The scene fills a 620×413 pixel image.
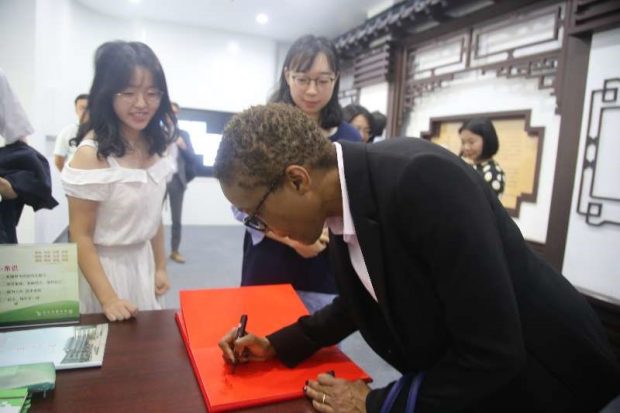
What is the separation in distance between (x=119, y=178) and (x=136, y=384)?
63 cm

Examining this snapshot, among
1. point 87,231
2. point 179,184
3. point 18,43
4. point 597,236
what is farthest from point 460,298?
point 179,184

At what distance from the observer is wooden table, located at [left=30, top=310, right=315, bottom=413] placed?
68 centimetres

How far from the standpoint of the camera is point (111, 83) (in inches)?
45.1

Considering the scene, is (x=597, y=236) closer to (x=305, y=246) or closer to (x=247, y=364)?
(x=305, y=246)

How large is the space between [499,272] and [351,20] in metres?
5.26

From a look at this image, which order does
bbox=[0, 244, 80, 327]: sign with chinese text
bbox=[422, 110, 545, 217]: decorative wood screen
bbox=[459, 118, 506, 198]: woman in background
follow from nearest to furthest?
bbox=[0, 244, 80, 327]: sign with chinese text < bbox=[459, 118, 506, 198]: woman in background < bbox=[422, 110, 545, 217]: decorative wood screen

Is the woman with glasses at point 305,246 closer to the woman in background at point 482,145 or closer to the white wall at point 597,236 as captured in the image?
the woman in background at point 482,145

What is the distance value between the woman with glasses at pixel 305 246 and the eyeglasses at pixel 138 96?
0.41 metres

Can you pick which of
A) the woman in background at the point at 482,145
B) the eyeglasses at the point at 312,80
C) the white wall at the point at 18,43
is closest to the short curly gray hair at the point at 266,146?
the eyeglasses at the point at 312,80

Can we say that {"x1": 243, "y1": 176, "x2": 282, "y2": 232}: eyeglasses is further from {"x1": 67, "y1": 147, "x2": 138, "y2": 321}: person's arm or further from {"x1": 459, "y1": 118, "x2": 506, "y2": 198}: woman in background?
{"x1": 459, "y1": 118, "x2": 506, "y2": 198}: woman in background

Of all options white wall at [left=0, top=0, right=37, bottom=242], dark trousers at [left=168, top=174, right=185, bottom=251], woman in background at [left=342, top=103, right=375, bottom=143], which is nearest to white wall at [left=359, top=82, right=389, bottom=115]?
woman in background at [left=342, top=103, right=375, bottom=143]

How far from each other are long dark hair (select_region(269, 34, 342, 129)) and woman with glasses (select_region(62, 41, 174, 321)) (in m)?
0.41

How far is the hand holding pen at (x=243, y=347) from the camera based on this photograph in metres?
0.84

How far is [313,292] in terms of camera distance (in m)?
1.33
